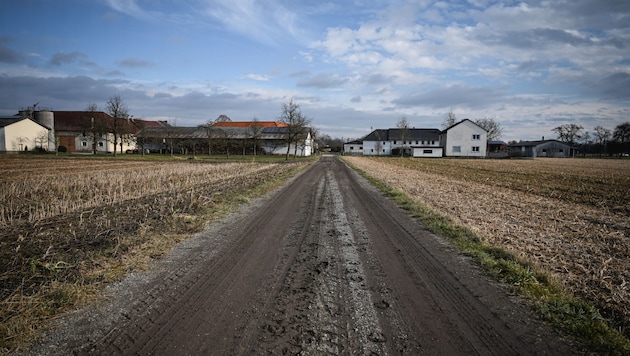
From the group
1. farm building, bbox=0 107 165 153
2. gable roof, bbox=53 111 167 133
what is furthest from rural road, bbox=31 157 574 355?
gable roof, bbox=53 111 167 133

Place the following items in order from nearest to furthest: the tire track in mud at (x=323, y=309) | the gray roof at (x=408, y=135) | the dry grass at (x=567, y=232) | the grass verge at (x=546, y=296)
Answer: the tire track in mud at (x=323, y=309) → the grass verge at (x=546, y=296) → the dry grass at (x=567, y=232) → the gray roof at (x=408, y=135)

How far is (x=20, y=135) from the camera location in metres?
56.5

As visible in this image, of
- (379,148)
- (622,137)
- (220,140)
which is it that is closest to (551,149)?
(622,137)

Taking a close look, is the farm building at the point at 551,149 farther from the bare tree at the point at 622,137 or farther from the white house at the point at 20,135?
the white house at the point at 20,135

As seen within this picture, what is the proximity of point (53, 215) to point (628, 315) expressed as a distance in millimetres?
13351

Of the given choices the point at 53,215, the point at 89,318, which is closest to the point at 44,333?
the point at 89,318

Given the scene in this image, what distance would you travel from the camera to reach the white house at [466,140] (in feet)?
246

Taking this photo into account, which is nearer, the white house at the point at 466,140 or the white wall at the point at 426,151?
the white house at the point at 466,140

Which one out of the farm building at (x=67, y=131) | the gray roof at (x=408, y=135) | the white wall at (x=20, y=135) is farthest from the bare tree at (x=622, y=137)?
the white wall at (x=20, y=135)

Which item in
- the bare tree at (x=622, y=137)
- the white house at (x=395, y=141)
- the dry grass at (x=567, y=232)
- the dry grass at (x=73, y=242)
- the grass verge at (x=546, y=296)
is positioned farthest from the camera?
the white house at (x=395, y=141)

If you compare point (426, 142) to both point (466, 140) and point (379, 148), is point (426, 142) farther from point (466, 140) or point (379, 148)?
point (466, 140)

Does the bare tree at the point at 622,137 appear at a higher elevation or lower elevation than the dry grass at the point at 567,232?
higher

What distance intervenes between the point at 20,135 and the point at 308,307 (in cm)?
7611

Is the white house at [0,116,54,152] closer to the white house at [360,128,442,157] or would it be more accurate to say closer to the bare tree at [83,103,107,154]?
the bare tree at [83,103,107,154]
